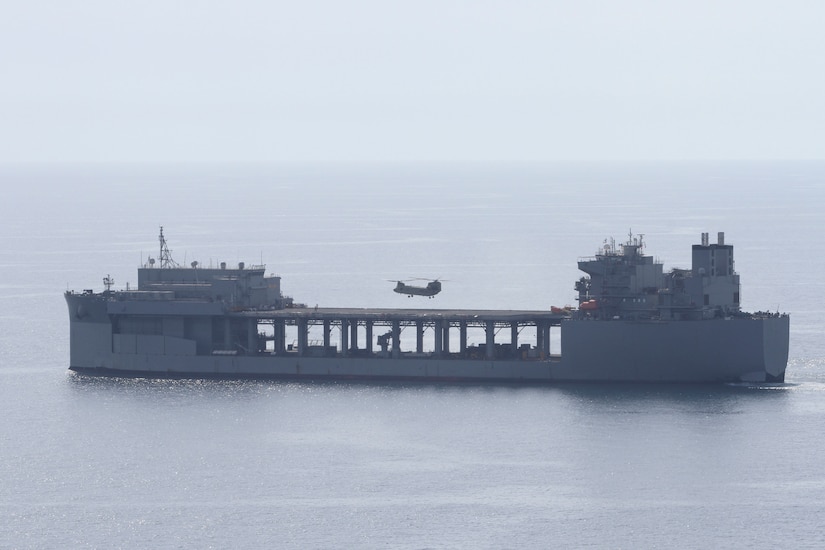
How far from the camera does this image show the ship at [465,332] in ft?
277

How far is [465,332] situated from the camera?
296 ft

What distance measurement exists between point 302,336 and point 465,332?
8.31m

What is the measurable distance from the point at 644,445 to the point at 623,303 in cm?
1553

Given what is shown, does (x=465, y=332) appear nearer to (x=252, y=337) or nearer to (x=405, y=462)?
(x=252, y=337)

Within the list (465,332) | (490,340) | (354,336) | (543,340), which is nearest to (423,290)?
(354,336)

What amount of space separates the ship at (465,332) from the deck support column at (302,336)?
0.07 metres

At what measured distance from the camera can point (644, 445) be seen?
71.9 meters

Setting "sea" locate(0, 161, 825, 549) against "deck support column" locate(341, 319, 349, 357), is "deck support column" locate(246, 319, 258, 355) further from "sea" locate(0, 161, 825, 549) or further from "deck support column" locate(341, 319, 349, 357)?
"deck support column" locate(341, 319, 349, 357)

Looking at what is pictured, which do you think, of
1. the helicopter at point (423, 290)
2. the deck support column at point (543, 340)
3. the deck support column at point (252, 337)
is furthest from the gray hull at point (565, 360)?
the helicopter at point (423, 290)

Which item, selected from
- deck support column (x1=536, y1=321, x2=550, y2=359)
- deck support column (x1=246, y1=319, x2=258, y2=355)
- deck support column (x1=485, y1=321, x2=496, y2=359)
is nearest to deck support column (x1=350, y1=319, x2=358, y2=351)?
deck support column (x1=246, y1=319, x2=258, y2=355)

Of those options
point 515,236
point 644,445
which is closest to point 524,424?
point 644,445

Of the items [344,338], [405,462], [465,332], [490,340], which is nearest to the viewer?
[405,462]

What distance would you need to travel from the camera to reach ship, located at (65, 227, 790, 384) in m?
84.6

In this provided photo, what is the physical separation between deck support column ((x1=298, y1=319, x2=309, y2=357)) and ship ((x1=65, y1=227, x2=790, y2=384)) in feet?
0.24
